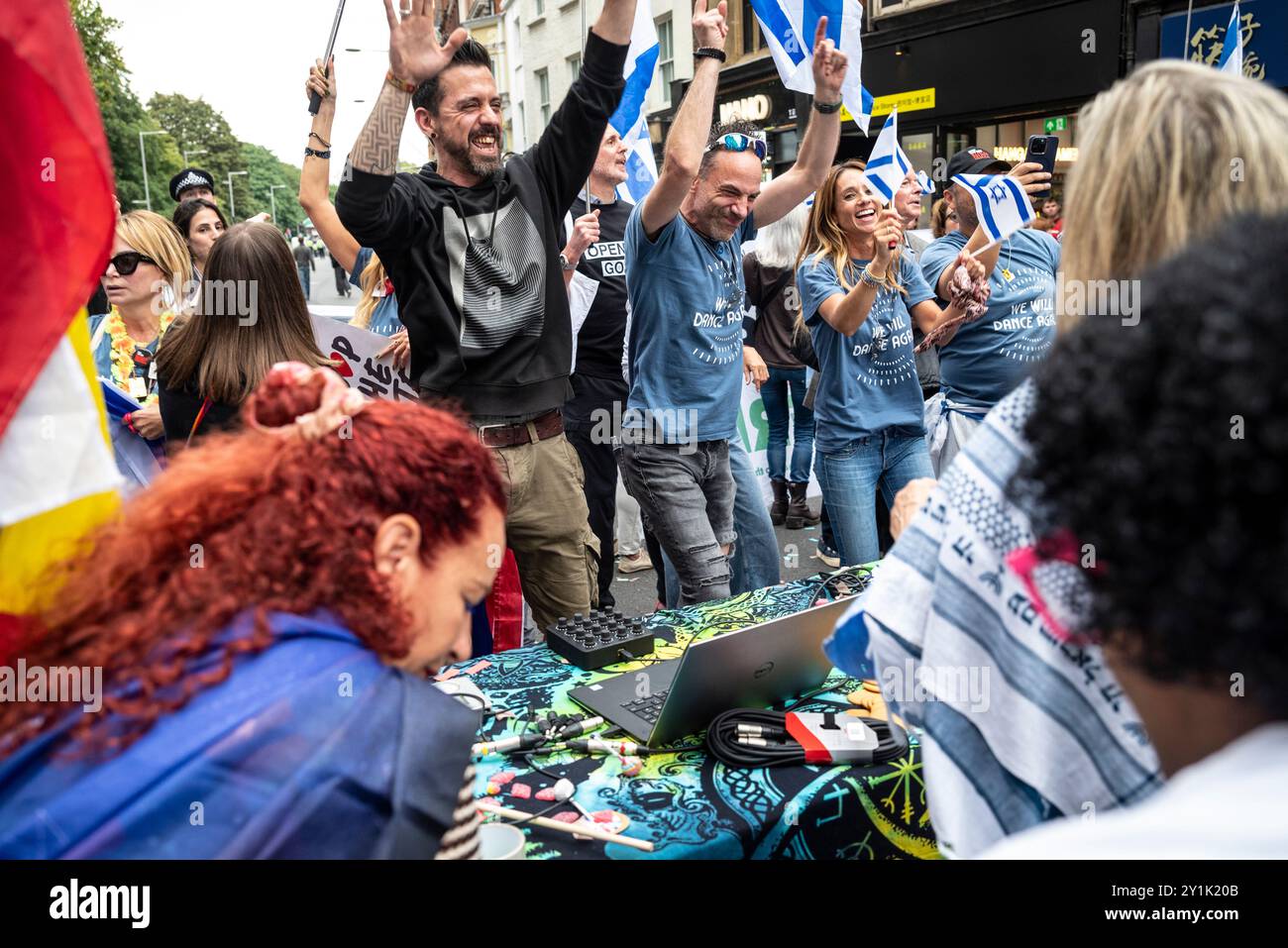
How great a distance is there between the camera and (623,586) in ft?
17.9

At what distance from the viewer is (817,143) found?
360cm

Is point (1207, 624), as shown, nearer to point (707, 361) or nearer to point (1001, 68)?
point (707, 361)

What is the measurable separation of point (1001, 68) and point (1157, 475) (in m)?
13.8

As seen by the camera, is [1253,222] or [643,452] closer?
[1253,222]

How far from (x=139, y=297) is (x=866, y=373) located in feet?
10.2

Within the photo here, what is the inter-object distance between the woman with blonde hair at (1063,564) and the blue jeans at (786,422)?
5157 mm

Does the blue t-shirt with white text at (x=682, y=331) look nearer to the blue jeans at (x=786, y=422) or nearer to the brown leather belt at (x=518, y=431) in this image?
the brown leather belt at (x=518, y=431)

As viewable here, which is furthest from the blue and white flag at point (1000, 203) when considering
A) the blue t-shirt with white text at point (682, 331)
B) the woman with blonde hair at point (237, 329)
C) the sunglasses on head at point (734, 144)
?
the woman with blonde hair at point (237, 329)

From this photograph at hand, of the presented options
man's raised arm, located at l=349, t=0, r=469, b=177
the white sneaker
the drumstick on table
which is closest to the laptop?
the drumstick on table

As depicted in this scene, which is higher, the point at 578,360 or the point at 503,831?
the point at 578,360

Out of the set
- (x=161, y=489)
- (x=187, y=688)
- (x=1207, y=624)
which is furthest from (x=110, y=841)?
(x=1207, y=624)

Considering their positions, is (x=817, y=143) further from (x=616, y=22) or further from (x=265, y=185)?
(x=265, y=185)

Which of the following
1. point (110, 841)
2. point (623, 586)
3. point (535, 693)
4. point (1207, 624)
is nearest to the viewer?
point (1207, 624)

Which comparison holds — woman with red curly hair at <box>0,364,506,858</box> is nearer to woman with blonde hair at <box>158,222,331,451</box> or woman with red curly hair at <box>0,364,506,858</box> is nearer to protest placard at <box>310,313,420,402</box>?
woman with blonde hair at <box>158,222,331,451</box>
